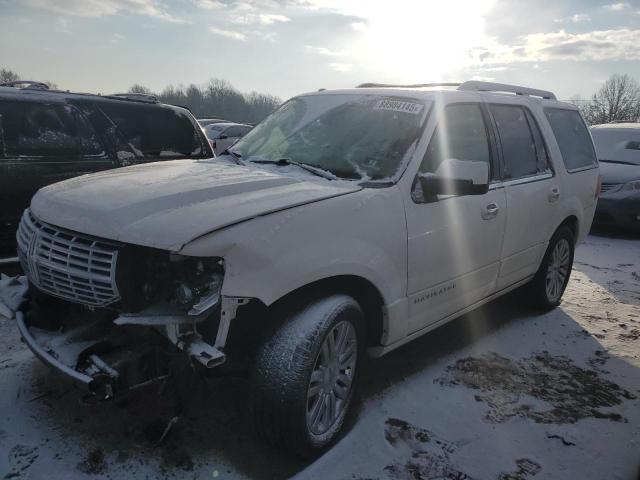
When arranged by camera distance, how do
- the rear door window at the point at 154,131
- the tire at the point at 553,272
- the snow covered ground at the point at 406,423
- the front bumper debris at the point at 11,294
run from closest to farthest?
the snow covered ground at the point at 406,423 < the front bumper debris at the point at 11,294 < the tire at the point at 553,272 < the rear door window at the point at 154,131

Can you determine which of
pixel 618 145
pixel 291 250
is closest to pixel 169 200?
pixel 291 250

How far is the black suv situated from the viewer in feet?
15.0

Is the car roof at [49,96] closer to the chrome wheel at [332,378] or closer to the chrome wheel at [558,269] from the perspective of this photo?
the chrome wheel at [332,378]

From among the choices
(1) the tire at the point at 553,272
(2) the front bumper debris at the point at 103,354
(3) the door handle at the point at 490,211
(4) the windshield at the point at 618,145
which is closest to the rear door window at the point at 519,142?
(3) the door handle at the point at 490,211

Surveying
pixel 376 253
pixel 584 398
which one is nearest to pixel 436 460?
pixel 376 253

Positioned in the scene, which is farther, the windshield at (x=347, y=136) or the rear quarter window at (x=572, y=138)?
A: the rear quarter window at (x=572, y=138)

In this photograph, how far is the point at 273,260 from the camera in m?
2.30

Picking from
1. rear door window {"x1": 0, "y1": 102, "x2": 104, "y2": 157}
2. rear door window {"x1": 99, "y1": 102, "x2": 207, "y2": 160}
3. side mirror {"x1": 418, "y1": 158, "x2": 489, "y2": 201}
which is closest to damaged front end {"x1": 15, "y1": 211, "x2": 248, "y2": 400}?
side mirror {"x1": 418, "y1": 158, "x2": 489, "y2": 201}

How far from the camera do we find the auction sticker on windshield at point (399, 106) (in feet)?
10.9

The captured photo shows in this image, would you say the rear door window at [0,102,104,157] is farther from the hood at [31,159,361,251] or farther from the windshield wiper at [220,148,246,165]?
the hood at [31,159,361,251]

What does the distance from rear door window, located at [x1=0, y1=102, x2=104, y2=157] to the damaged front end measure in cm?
260

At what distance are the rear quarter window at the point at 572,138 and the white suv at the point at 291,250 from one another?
975 mm

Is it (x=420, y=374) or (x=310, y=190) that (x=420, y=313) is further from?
(x=310, y=190)

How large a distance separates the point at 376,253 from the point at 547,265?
2.60 meters
